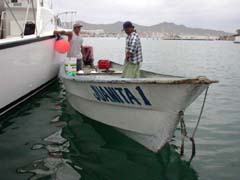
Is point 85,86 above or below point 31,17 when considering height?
below

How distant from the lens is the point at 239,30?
13225 cm

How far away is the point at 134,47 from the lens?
650 cm

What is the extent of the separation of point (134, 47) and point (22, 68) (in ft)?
10.1

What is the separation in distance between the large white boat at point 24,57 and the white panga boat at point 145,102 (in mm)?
1654

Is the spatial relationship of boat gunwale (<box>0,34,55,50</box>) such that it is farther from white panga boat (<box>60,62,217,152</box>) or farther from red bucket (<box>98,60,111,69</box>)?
red bucket (<box>98,60,111,69</box>)

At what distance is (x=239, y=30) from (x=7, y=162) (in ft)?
456

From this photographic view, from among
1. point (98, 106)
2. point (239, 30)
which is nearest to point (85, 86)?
point (98, 106)

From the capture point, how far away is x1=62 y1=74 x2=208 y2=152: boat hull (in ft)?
17.3

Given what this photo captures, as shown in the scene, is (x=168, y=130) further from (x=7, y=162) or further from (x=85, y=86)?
(x=7, y=162)

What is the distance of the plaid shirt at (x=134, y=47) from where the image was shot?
6.43m

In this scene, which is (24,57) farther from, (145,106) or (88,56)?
(88,56)

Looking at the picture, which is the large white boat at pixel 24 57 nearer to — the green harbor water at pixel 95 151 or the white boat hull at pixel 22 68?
the white boat hull at pixel 22 68

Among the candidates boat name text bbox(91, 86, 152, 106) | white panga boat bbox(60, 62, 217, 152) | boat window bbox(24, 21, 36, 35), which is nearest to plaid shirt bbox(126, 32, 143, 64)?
white panga boat bbox(60, 62, 217, 152)

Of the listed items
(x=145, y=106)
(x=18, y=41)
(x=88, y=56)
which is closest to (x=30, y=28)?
(x=18, y=41)
